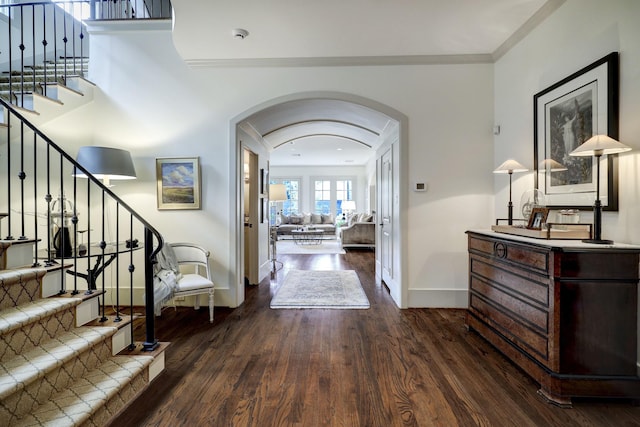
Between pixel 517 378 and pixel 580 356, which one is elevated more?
pixel 580 356

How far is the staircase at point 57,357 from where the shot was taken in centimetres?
147

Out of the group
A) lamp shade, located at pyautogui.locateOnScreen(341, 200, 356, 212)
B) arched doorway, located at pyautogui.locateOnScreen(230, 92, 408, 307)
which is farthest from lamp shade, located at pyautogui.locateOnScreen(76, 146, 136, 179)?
lamp shade, located at pyautogui.locateOnScreen(341, 200, 356, 212)

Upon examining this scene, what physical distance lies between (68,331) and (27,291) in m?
0.35

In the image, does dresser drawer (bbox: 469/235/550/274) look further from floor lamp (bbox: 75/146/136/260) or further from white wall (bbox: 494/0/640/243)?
floor lamp (bbox: 75/146/136/260)

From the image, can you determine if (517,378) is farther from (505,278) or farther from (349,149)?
(349,149)

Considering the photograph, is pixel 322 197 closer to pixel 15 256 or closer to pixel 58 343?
pixel 15 256

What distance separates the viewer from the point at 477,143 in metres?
3.54

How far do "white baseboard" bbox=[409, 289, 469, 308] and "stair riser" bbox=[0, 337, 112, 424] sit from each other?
9.72 feet

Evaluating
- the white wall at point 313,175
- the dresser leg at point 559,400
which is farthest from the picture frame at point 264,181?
the white wall at point 313,175

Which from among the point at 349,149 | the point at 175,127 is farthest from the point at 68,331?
the point at 349,149

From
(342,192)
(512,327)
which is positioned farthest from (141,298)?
(342,192)

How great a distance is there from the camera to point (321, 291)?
14.2 ft

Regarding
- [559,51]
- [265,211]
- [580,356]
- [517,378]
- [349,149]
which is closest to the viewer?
[580,356]

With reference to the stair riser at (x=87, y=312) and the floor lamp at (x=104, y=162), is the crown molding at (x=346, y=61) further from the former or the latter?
the stair riser at (x=87, y=312)
